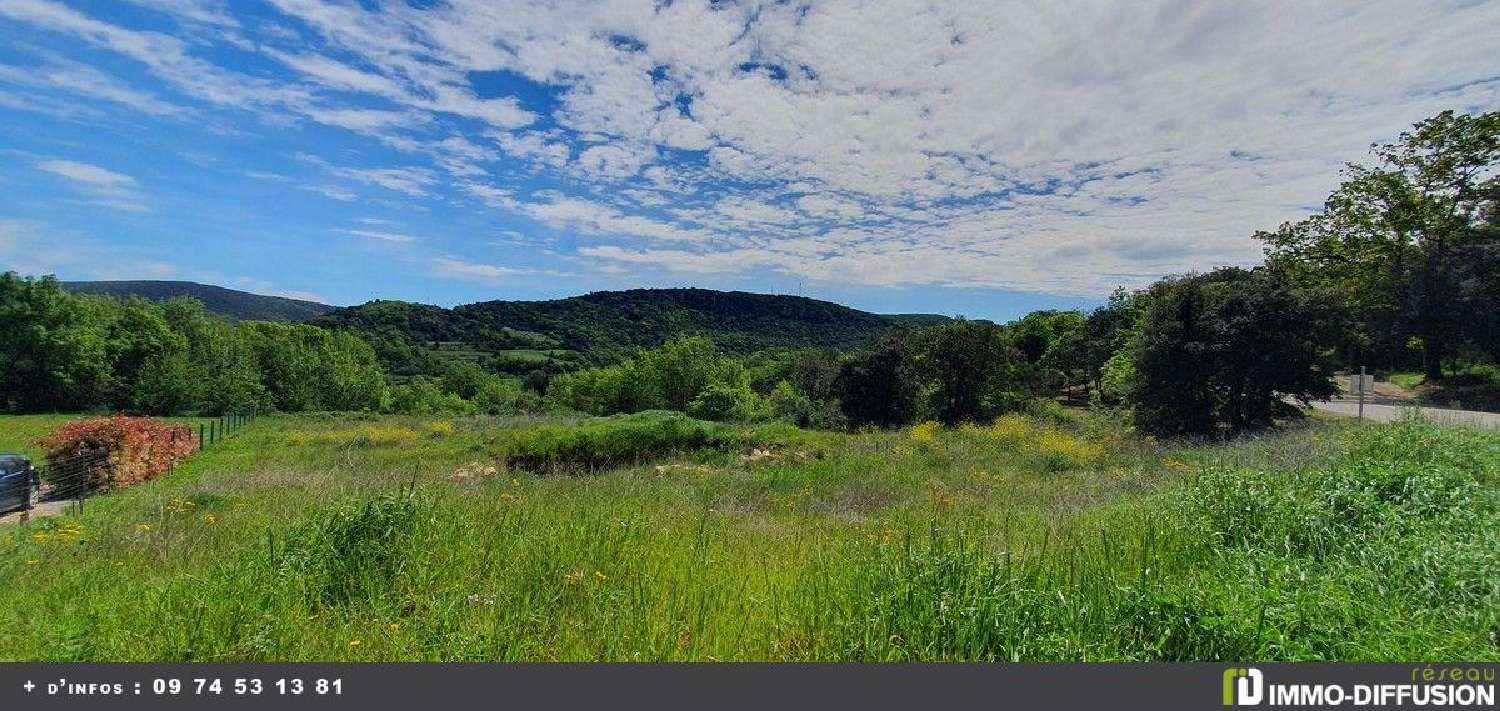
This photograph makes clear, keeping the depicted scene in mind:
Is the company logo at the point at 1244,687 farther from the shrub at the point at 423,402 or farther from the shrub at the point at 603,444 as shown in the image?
the shrub at the point at 423,402

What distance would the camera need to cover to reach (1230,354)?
19.8m

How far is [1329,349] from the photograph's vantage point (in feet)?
64.4

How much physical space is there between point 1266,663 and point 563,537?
4.73 meters

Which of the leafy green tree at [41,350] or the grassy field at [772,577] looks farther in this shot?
the leafy green tree at [41,350]

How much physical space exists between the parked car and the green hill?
297ft

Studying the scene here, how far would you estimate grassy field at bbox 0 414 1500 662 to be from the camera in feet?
10.9

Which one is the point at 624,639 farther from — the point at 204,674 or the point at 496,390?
the point at 496,390

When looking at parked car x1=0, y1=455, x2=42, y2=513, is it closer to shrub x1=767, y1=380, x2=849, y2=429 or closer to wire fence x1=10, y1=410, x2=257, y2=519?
wire fence x1=10, y1=410, x2=257, y2=519

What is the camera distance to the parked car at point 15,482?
10.6 metres

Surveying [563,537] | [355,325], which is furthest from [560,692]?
[355,325]

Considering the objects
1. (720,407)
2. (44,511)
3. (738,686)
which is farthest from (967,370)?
(44,511)

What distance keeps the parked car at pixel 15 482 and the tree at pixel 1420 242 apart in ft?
124

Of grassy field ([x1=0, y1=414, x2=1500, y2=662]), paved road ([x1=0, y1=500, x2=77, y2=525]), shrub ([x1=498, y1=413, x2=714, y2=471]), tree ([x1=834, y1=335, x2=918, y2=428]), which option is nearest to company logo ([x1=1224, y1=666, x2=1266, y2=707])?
grassy field ([x1=0, y1=414, x2=1500, y2=662])

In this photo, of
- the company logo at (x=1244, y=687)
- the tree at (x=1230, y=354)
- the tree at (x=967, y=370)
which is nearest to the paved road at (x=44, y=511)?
the company logo at (x=1244, y=687)
